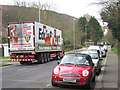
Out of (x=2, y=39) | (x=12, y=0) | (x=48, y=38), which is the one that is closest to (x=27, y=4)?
(x=12, y=0)

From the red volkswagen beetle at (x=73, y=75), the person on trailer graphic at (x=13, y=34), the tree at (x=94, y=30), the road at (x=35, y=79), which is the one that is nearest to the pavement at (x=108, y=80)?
the road at (x=35, y=79)

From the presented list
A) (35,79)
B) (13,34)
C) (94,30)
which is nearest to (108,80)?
(35,79)

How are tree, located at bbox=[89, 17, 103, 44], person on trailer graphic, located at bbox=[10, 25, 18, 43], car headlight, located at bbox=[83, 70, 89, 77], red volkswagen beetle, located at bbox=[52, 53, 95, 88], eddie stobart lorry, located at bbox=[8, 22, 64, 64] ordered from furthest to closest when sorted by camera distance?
tree, located at bbox=[89, 17, 103, 44]
person on trailer graphic, located at bbox=[10, 25, 18, 43]
eddie stobart lorry, located at bbox=[8, 22, 64, 64]
car headlight, located at bbox=[83, 70, 89, 77]
red volkswagen beetle, located at bbox=[52, 53, 95, 88]

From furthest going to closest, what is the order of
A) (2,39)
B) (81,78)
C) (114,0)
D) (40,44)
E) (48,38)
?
(2,39), (48,38), (40,44), (114,0), (81,78)

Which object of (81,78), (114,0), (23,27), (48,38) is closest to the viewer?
(81,78)

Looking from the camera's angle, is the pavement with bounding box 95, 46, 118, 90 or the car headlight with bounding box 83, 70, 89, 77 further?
the pavement with bounding box 95, 46, 118, 90

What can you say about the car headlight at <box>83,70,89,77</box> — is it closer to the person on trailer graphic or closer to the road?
the road

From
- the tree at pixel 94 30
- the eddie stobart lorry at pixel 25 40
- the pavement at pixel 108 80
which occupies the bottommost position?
the pavement at pixel 108 80

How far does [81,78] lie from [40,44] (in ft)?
44.0

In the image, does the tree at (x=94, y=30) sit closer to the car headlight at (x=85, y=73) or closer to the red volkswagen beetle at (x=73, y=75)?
the red volkswagen beetle at (x=73, y=75)

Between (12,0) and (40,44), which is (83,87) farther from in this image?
(12,0)

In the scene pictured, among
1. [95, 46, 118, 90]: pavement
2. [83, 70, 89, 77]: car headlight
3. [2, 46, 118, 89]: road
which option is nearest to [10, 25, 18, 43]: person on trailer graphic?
[2, 46, 118, 89]: road

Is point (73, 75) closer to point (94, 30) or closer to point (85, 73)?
point (85, 73)

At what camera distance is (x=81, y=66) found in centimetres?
826
